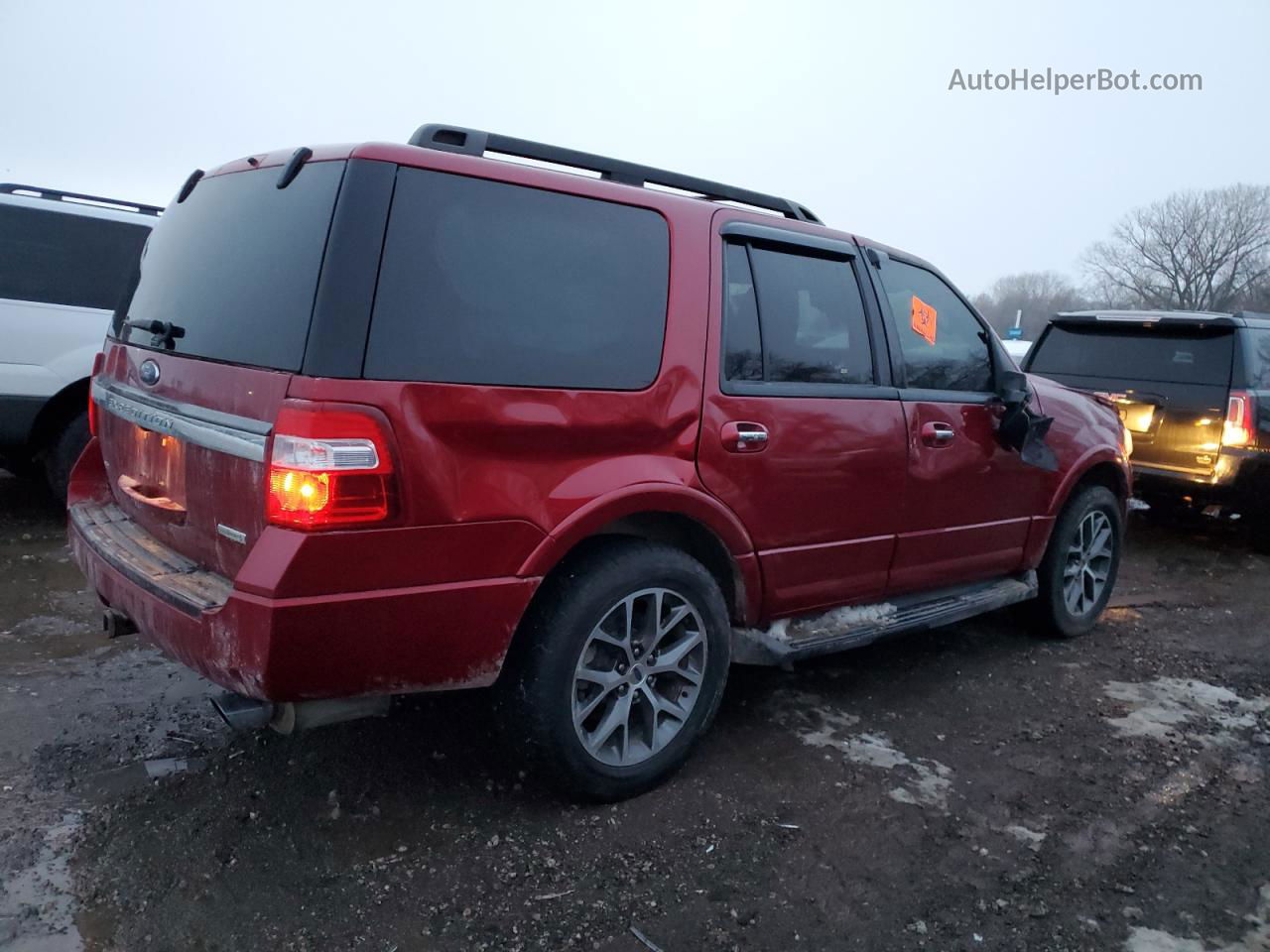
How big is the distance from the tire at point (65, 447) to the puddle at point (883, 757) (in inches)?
183

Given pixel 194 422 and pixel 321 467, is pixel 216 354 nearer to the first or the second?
pixel 194 422

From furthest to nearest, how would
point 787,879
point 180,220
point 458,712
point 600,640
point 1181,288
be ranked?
point 1181,288 < point 458,712 < point 180,220 < point 600,640 < point 787,879

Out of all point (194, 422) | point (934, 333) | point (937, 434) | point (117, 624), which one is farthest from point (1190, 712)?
point (117, 624)

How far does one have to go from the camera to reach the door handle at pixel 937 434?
3799mm

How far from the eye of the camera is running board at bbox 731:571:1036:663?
3.36m

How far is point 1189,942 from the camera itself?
249cm

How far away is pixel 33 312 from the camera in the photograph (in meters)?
5.70

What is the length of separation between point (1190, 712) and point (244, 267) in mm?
4026

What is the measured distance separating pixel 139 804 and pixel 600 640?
1496 mm

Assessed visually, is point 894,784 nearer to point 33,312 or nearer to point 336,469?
point 336,469

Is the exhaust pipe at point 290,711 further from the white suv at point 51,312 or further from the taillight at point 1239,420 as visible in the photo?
the taillight at point 1239,420

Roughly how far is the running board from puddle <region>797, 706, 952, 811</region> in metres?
0.29

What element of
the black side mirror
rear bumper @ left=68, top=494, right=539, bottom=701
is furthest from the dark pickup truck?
rear bumper @ left=68, top=494, right=539, bottom=701

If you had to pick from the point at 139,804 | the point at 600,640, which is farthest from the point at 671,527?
the point at 139,804
